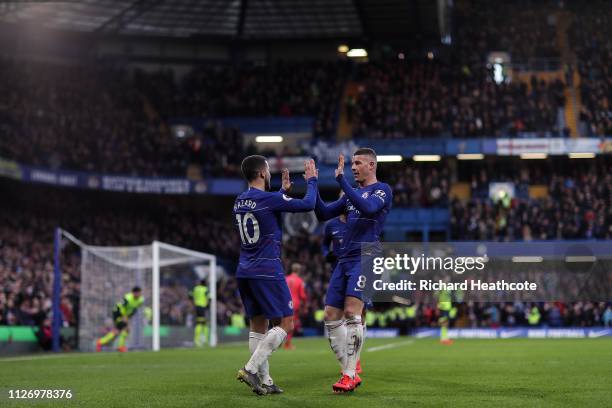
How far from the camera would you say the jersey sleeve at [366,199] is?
31.1ft

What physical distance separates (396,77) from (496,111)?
5675 millimetres

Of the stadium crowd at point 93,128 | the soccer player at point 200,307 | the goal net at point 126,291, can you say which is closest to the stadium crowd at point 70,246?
the goal net at point 126,291

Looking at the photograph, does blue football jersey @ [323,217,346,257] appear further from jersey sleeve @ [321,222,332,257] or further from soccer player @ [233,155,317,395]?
soccer player @ [233,155,317,395]

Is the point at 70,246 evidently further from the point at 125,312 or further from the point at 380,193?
the point at 380,193

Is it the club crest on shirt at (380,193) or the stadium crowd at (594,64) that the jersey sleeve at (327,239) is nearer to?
the club crest on shirt at (380,193)

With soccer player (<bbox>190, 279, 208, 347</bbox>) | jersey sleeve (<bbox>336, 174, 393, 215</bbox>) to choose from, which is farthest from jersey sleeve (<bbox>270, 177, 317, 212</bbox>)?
soccer player (<bbox>190, 279, 208, 347</bbox>)

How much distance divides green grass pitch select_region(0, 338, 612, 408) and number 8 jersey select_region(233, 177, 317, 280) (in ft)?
4.06

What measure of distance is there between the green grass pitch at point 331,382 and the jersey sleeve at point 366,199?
184cm

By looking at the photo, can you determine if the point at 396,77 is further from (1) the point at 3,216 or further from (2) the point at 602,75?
(1) the point at 3,216

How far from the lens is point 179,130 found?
48406 millimetres

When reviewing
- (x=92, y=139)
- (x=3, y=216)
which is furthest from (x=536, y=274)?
(x=92, y=139)

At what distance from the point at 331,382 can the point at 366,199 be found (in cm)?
275

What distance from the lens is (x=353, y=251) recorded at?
9.88 m

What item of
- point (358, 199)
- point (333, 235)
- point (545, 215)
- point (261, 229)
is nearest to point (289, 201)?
point (261, 229)
